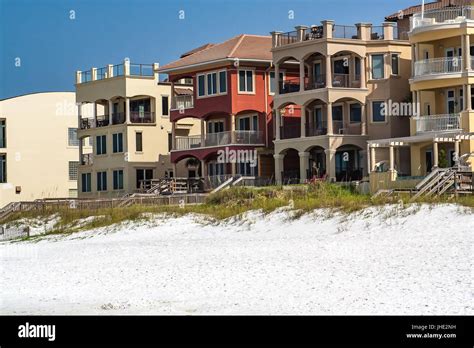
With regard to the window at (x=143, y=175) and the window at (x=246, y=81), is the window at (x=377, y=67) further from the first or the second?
the window at (x=143, y=175)

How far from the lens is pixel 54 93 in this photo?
80812 millimetres

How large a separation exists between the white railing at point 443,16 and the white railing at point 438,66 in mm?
1950

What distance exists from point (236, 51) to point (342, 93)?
934 cm

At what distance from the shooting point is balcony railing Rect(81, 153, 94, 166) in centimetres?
7406

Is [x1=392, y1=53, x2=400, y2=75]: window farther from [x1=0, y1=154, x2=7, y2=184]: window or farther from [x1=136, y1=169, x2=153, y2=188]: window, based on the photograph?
[x1=0, y1=154, x2=7, y2=184]: window

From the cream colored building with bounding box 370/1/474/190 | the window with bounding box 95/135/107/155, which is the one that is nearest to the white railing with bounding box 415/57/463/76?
the cream colored building with bounding box 370/1/474/190

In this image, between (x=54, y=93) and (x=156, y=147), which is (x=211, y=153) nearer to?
(x=156, y=147)

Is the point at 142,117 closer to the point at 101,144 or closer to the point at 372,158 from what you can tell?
the point at 101,144

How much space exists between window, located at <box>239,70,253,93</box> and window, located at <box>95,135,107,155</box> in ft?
42.8

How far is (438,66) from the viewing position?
2130 inches

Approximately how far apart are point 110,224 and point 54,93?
40.9 m

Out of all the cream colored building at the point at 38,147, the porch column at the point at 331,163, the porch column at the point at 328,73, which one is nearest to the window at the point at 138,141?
the cream colored building at the point at 38,147

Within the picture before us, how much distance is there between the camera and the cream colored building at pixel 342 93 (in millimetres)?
58438

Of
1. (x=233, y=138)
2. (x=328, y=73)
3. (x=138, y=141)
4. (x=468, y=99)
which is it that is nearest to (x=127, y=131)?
(x=138, y=141)
